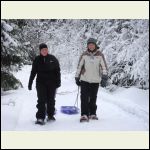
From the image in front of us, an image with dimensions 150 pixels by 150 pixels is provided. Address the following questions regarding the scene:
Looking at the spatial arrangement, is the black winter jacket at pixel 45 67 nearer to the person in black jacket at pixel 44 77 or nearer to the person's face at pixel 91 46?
the person in black jacket at pixel 44 77

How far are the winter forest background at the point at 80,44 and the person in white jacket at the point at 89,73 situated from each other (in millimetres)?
818

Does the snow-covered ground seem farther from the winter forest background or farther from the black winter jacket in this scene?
the black winter jacket

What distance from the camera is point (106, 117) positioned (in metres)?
8.76

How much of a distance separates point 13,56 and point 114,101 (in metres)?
3.12

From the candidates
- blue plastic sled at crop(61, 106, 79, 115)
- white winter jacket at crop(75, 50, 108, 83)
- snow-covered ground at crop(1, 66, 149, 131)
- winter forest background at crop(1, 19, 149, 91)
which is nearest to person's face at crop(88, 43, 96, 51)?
white winter jacket at crop(75, 50, 108, 83)

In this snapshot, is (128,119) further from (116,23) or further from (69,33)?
(69,33)

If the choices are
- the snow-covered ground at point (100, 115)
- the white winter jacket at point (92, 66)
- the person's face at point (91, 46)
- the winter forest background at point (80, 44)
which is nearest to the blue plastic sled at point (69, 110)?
the snow-covered ground at point (100, 115)

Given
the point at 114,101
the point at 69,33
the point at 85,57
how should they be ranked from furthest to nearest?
the point at 69,33 < the point at 114,101 < the point at 85,57

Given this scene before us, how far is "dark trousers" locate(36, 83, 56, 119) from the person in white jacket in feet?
2.10

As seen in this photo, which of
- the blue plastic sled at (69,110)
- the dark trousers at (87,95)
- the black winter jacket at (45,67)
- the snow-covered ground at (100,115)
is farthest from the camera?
the blue plastic sled at (69,110)

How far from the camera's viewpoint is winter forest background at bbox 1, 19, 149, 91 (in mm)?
8197

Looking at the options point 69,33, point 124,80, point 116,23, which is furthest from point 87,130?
point 69,33

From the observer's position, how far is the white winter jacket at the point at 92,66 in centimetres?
815

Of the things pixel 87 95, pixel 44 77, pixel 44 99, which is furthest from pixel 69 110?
pixel 44 77
